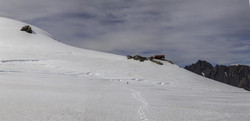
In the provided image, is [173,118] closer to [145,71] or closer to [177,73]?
[145,71]

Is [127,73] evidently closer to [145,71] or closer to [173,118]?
[145,71]

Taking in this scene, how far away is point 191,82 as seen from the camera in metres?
20.2

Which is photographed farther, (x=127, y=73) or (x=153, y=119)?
(x=127, y=73)

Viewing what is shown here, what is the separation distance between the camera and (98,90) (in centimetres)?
932

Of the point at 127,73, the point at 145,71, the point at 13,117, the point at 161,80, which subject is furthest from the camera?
the point at 145,71

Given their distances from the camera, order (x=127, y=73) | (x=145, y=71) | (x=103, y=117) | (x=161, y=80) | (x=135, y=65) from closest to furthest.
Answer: (x=103, y=117)
(x=161, y=80)
(x=127, y=73)
(x=145, y=71)
(x=135, y=65)

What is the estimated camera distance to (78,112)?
4.55 meters

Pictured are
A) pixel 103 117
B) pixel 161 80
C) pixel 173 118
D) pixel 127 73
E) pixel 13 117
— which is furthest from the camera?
pixel 127 73

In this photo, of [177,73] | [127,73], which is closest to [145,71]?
[127,73]

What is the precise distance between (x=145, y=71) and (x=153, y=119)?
18273 mm

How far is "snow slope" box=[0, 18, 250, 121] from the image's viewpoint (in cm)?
465

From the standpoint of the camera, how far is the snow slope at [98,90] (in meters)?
4.65

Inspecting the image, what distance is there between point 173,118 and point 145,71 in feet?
58.9

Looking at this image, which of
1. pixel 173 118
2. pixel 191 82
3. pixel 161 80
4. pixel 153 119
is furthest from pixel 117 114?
pixel 191 82
